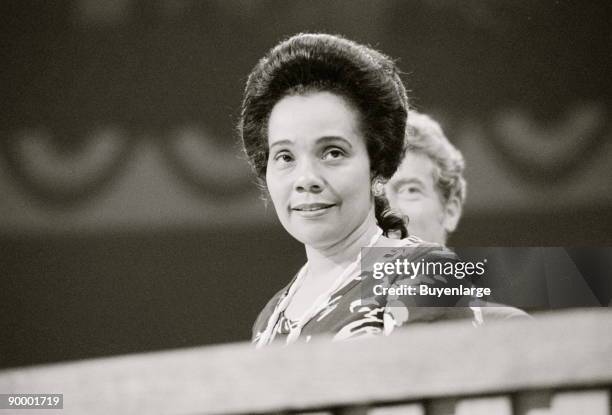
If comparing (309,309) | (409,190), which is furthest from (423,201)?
(309,309)

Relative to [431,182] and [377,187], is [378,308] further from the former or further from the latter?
[431,182]

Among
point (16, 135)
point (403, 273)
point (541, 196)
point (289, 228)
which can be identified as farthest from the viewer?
point (16, 135)

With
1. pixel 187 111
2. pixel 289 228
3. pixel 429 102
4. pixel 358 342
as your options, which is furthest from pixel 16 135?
pixel 358 342

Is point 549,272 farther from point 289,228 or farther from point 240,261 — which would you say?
point 240,261

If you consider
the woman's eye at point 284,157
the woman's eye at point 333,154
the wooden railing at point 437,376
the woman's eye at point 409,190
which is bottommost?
the wooden railing at point 437,376

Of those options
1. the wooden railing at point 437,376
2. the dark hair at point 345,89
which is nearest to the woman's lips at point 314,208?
the dark hair at point 345,89

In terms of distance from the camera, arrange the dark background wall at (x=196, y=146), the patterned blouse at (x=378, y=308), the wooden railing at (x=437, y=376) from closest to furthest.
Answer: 1. the wooden railing at (x=437, y=376)
2. the patterned blouse at (x=378, y=308)
3. the dark background wall at (x=196, y=146)

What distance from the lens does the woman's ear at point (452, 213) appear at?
1.85 m

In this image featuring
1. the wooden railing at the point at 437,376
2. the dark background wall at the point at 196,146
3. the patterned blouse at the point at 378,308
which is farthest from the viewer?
the dark background wall at the point at 196,146

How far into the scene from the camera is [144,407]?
80 cm

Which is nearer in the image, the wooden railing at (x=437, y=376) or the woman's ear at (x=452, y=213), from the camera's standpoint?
the wooden railing at (x=437, y=376)

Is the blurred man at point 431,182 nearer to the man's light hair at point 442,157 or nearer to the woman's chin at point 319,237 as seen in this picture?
the man's light hair at point 442,157

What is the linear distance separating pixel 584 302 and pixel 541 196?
0.29 meters

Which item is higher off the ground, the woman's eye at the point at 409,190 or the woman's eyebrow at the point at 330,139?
the woman's eye at the point at 409,190
